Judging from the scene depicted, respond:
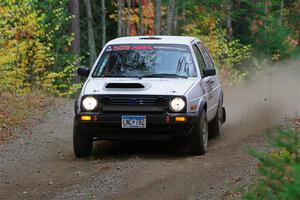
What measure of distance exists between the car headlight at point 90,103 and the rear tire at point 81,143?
1.30 feet

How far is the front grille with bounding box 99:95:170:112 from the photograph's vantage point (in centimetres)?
1012

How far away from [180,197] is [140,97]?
2550mm

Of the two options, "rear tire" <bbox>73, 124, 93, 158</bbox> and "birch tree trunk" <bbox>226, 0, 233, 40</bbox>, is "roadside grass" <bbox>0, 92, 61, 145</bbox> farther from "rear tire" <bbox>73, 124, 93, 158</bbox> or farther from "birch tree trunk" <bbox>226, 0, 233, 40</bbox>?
"birch tree trunk" <bbox>226, 0, 233, 40</bbox>

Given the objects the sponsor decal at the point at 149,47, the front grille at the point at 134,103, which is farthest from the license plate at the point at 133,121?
the sponsor decal at the point at 149,47

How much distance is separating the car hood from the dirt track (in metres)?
1.01

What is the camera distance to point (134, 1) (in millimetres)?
42750

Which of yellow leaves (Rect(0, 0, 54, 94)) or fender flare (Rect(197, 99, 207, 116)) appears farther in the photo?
yellow leaves (Rect(0, 0, 54, 94))

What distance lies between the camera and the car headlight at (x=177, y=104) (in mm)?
10133

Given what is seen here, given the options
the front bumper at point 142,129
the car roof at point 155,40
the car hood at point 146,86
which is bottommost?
the front bumper at point 142,129

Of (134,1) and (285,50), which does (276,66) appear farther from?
(134,1)

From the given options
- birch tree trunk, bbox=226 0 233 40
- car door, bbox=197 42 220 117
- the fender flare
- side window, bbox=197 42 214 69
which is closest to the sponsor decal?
car door, bbox=197 42 220 117

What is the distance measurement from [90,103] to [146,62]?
147cm

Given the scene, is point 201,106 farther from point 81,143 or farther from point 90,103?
point 81,143

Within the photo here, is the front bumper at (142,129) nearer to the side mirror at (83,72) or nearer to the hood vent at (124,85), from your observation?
the hood vent at (124,85)
